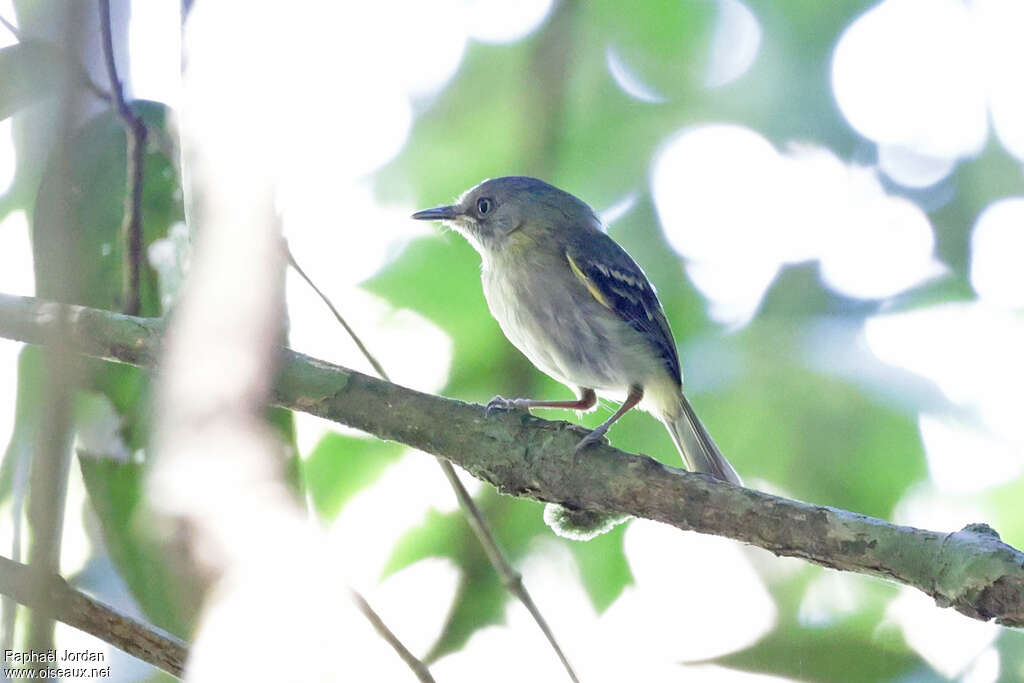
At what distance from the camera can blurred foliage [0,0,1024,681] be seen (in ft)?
9.20

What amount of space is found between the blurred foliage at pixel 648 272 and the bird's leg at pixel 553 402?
0.69 feet

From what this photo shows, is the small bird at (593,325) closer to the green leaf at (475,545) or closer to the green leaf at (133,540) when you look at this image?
the green leaf at (475,545)

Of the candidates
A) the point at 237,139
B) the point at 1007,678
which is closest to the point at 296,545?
the point at 237,139

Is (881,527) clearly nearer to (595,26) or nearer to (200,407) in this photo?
(200,407)

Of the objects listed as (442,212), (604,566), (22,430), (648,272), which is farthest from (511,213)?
(22,430)

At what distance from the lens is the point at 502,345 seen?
4363 mm

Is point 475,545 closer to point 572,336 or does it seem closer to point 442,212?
point 572,336

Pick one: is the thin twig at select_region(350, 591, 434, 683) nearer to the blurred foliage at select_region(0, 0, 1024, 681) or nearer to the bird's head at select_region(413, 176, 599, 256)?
the blurred foliage at select_region(0, 0, 1024, 681)

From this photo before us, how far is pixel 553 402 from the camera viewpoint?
3.84 m

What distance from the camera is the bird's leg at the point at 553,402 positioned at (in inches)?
138

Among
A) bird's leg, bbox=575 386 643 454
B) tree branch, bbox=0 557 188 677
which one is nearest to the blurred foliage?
bird's leg, bbox=575 386 643 454

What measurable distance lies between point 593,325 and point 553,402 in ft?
1.26

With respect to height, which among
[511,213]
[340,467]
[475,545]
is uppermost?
[511,213]

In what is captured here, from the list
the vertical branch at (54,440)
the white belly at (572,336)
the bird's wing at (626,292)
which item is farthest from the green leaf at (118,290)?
the bird's wing at (626,292)
